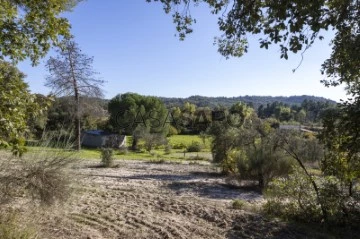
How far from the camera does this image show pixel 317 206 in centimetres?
906

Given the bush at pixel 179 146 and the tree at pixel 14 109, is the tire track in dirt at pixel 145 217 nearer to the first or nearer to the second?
the tree at pixel 14 109

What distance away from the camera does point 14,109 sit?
171 inches

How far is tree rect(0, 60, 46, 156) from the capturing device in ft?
13.8

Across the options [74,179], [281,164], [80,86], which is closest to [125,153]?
[80,86]

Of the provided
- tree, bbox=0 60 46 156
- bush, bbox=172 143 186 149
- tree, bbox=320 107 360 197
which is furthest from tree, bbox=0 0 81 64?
bush, bbox=172 143 186 149

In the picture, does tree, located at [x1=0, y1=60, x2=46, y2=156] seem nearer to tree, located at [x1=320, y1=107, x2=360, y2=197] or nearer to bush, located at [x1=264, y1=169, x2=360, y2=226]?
tree, located at [x1=320, y1=107, x2=360, y2=197]

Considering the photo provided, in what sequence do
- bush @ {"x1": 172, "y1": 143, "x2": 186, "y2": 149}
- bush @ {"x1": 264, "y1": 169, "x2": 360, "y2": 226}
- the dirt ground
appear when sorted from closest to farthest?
1. the dirt ground
2. bush @ {"x1": 264, "y1": 169, "x2": 360, "y2": 226}
3. bush @ {"x1": 172, "y1": 143, "x2": 186, "y2": 149}

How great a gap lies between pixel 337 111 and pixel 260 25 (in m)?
2.01

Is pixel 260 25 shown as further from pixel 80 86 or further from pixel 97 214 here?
pixel 80 86

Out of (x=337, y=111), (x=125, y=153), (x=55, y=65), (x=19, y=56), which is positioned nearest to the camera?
(x=19, y=56)

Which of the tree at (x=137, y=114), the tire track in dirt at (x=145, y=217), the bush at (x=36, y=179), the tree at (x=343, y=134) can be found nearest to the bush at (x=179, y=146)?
the tree at (x=137, y=114)

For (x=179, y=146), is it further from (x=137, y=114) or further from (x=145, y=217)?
(x=145, y=217)

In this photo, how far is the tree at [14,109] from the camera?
421 centimetres

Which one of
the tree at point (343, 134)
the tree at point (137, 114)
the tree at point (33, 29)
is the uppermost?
the tree at point (33, 29)
